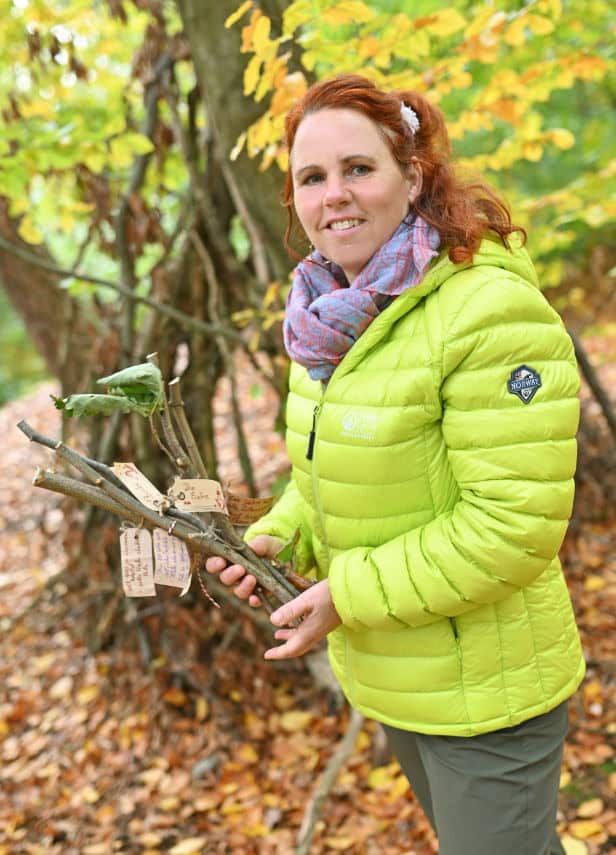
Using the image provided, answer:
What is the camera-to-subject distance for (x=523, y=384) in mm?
1218

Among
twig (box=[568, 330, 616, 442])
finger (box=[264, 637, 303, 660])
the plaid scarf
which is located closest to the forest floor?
twig (box=[568, 330, 616, 442])

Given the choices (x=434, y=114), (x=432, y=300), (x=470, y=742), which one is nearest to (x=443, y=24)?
(x=434, y=114)

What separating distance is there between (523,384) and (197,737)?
245 cm

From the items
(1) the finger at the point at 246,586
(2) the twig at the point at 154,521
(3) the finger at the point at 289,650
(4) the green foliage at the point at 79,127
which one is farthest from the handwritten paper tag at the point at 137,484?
(4) the green foliage at the point at 79,127

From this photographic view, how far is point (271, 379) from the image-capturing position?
3.14m

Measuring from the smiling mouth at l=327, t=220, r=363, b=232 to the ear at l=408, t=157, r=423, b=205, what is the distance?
0.13 meters

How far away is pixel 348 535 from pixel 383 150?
2.44 ft

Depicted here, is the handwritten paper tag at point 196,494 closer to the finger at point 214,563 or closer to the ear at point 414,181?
the finger at point 214,563

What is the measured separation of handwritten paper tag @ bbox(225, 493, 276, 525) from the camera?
1439 mm

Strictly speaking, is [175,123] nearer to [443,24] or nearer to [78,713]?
[443,24]

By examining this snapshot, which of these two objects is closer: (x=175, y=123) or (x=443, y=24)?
(x=443, y=24)

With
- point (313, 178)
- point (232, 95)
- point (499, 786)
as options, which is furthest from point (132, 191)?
point (499, 786)

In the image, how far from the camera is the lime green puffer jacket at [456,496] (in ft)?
4.00

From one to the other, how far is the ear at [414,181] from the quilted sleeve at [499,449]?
27 cm
